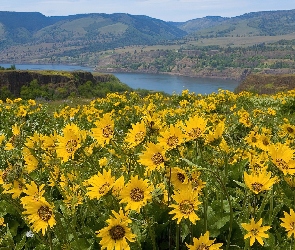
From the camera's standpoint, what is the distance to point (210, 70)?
198m

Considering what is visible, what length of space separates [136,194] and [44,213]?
0.57 m

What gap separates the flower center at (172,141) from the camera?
2270 mm

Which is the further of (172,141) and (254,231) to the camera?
(172,141)

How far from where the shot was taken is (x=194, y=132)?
8.04ft

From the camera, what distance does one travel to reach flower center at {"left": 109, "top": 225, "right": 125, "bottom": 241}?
76.4 inches

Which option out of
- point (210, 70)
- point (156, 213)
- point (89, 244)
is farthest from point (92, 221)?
point (210, 70)

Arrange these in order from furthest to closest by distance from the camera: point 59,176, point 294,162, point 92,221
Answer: point 59,176, point 92,221, point 294,162

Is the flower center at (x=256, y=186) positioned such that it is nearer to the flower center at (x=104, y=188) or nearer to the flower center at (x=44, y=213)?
the flower center at (x=104, y=188)

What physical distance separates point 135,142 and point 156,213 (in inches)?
23.8

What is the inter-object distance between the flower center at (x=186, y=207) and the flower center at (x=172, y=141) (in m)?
0.40

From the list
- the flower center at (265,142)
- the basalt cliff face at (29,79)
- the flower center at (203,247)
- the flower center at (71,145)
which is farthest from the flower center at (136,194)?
the basalt cliff face at (29,79)

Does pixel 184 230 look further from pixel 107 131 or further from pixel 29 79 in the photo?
pixel 29 79

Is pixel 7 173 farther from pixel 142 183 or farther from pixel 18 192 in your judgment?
pixel 142 183

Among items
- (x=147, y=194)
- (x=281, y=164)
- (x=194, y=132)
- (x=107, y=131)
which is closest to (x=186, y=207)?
(x=147, y=194)
